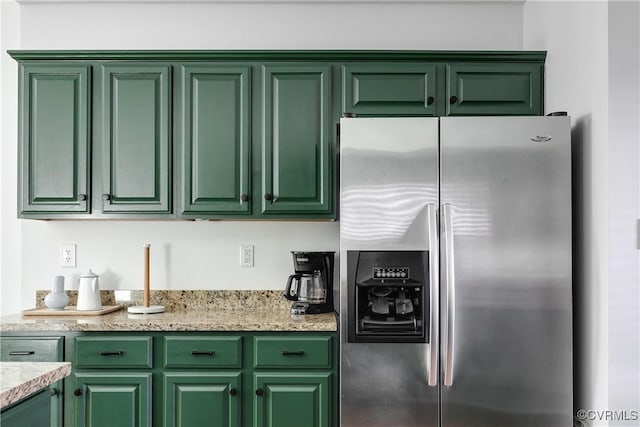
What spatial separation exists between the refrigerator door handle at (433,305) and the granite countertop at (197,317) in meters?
0.46

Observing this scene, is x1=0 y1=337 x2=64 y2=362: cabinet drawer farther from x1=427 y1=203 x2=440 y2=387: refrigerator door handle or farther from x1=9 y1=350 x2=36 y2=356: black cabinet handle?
x1=427 y1=203 x2=440 y2=387: refrigerator door handle

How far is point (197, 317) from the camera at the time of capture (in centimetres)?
265

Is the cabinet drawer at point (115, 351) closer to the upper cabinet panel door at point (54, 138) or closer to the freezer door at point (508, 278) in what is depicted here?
the upper cabinet panel door at point (54, 138)

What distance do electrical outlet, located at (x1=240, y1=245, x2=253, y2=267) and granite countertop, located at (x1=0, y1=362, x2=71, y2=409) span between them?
160cm

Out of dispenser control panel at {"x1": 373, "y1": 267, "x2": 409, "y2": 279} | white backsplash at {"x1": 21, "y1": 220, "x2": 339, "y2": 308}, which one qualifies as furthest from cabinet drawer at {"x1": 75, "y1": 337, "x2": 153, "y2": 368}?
dispenser control panel at {"x1": 373, "y1": 267, "x2": 409, "y2": 279}

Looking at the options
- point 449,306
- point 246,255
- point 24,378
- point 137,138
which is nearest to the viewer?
point 24,378

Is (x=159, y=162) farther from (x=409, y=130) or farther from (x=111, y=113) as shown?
(x=409, y=130)

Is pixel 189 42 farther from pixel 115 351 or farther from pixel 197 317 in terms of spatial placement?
pixel 115 351

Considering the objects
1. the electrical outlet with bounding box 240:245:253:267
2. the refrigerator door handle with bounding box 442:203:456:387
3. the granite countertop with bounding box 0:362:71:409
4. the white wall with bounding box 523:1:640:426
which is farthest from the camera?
the electrical outlet with bounding box 240:245:253:267

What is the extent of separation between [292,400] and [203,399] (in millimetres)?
413

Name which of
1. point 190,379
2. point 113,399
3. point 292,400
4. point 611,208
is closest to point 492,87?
point 611,208

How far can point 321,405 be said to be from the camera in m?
2.43

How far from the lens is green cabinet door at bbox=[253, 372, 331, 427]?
7.95 ft

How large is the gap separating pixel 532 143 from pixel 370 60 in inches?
37.1
